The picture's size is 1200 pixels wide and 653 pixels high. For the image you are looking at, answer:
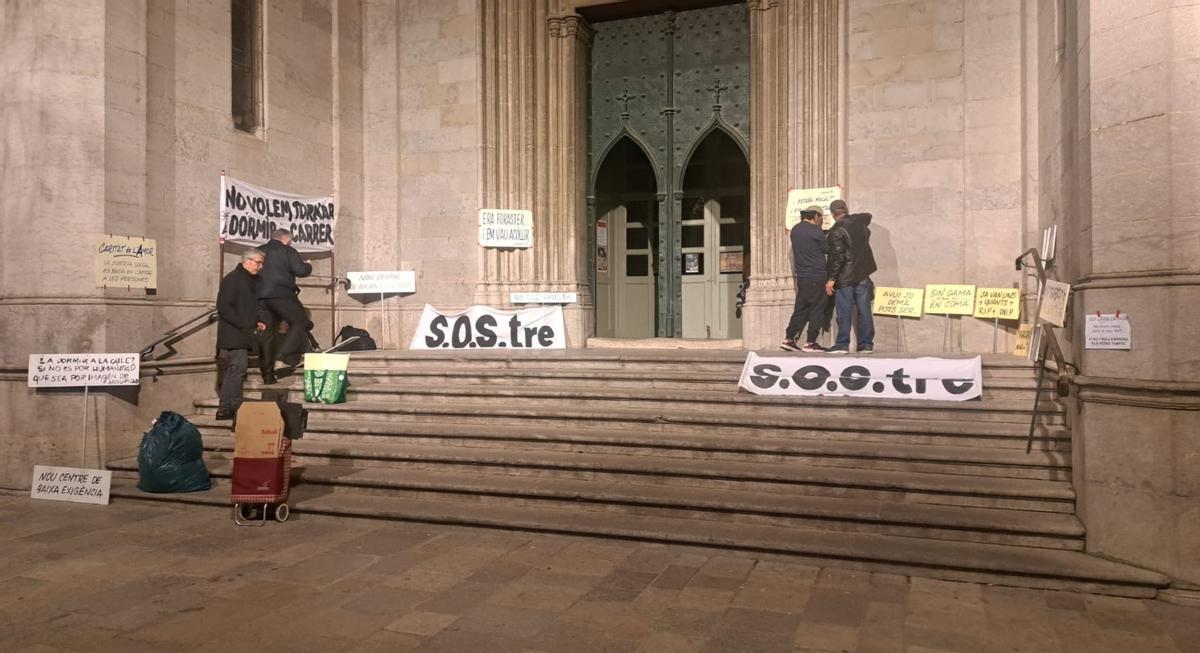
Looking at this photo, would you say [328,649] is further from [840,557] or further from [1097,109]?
[1097,109]

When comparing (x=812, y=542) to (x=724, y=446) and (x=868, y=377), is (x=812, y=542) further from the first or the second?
(x=868, y=377)

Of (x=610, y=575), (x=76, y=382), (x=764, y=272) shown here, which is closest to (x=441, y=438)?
(x=610, y=575)

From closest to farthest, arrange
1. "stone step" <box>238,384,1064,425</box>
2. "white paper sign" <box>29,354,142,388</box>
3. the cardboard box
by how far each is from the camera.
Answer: the cardboard box → "stone step" <box>238,384,1064,425</box> → "white paper sign" <box>29,354,142,388</box>

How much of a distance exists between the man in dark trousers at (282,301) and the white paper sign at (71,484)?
2.41 m

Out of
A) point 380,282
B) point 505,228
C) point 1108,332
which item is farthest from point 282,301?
point 1108,332

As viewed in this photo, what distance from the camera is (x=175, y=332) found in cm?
942

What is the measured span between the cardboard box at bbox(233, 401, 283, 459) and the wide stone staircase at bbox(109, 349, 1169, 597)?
0.59 m

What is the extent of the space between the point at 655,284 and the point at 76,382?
27.7 ft

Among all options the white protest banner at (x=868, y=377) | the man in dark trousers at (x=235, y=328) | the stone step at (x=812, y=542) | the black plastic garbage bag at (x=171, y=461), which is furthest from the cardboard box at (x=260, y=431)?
the white protest banner at (x=868, y=377)

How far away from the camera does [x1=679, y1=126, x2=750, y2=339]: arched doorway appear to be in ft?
43.3

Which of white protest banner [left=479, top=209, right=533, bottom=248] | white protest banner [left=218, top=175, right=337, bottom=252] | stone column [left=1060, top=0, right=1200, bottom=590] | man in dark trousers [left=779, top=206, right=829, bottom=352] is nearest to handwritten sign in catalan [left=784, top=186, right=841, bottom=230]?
man in dark trousers [left=779, top=206, right=829, bottom=352]

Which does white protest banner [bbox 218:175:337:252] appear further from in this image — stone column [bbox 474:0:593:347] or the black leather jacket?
the black leather jacket

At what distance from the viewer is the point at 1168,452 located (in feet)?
16.8

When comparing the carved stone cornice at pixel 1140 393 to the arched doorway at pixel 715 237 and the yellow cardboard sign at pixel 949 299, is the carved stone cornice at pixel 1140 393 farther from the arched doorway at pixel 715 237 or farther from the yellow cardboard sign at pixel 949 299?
the arched doorway at pixel 715 237
